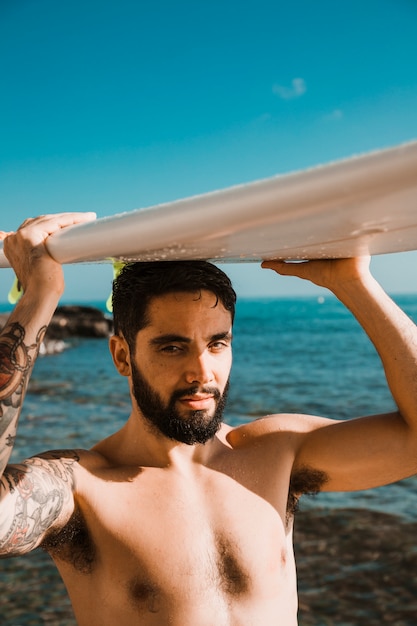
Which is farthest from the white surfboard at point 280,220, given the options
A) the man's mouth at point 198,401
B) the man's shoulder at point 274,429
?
the man's shoulder at point 274,429

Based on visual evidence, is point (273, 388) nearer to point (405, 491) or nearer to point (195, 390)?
point (405, 491)

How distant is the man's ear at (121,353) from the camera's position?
216cm

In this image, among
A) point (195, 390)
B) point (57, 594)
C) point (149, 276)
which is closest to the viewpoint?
point (195, 390)

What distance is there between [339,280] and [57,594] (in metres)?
3.72

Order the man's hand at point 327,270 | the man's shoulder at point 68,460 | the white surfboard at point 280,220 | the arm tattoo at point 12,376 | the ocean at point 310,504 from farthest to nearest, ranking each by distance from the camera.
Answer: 1. the ocean at point 310,504
2. the man's hand at point 327,270
3. the man's shoulder at point 68,460
4. the arm tattoo at point 12,376
5. the white surfboard at point 280,220

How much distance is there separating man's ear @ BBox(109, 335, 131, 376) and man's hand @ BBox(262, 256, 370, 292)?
1.72ft

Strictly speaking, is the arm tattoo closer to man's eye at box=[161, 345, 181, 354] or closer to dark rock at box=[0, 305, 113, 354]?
man's eye at box=[161, 345, 181, 354]

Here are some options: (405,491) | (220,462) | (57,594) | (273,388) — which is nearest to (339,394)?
(273,388)

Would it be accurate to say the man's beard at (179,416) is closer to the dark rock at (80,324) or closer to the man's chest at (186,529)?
the man's chest at (186,529)

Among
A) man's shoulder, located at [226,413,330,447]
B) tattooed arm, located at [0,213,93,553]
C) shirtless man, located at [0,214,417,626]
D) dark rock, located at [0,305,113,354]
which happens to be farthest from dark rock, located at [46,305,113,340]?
tattooed arm, located at [0,213,93,553]

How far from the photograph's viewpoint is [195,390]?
6.28ft

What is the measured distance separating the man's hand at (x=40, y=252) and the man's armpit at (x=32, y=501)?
48 centimetres

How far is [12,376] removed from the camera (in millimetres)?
1599

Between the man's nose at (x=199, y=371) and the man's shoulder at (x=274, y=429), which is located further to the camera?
the man's shoulder at (x=274, y=429)
